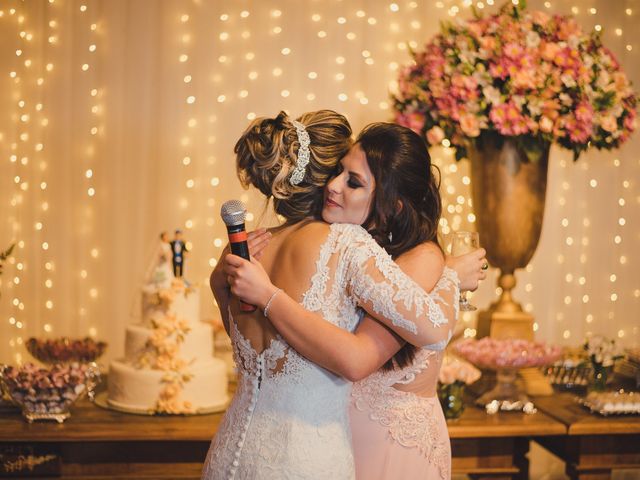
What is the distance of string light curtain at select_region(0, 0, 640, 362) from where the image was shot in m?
4.28

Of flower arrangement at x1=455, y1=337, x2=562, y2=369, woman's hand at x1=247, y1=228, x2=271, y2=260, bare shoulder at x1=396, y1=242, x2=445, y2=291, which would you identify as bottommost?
flower arrangement at x1=455, y1=337, x2=562, y2=369

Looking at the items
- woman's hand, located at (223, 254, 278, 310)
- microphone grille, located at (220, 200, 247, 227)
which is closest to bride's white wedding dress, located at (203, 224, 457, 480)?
woman's hand, located at (223, 254, 278, 310)

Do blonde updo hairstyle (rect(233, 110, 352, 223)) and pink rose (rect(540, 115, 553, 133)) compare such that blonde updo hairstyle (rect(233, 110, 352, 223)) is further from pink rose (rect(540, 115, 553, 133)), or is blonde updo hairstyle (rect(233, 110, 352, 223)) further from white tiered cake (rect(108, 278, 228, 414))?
pink rose (rect(540, 115, 553, 133))

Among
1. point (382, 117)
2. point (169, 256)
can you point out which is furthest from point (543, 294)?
point (169, 256)

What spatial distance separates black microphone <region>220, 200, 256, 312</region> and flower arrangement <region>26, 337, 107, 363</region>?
191 centimetres

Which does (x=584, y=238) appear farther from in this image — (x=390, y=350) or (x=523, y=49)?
(x=390, y=350)

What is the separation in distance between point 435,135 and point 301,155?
1585 mm

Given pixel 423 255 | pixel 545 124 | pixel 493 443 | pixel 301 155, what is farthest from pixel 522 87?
pixel 301 155

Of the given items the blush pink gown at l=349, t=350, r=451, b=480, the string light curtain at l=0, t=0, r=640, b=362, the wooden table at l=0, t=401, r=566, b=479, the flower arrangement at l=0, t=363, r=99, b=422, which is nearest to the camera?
the blush pink gown at l=349, t=350, r=451, b=480

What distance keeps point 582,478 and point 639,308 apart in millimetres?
1765

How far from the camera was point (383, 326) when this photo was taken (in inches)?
78.2

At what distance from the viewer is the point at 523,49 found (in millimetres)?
3449

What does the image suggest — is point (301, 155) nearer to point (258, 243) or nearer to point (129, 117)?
point (258, 243)

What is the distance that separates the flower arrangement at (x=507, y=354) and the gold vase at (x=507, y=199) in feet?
0.83
